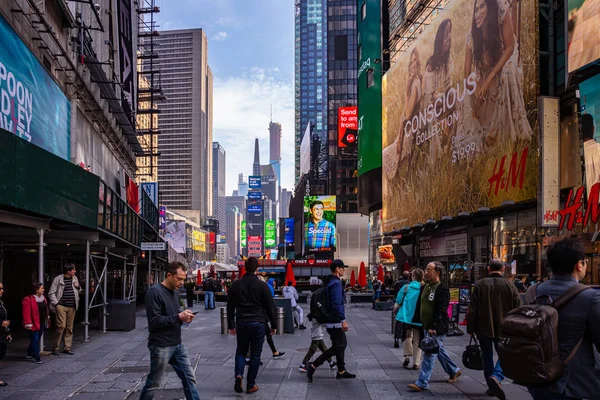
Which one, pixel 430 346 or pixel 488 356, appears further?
pixel 430 346

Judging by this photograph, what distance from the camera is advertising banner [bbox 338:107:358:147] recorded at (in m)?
91.6

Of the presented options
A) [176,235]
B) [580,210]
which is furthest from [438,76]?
[176,235]

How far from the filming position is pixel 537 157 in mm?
25016

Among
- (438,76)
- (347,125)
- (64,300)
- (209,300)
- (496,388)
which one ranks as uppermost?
(347,125)

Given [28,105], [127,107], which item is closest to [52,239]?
Result: [28,105]

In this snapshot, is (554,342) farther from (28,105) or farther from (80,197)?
(28,105)

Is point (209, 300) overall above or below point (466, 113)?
below

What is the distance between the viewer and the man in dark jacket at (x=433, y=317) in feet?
28.7

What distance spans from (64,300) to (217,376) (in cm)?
448

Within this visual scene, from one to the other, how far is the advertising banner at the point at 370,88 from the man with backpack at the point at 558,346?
5114 cm

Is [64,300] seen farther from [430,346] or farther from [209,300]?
[209,300]

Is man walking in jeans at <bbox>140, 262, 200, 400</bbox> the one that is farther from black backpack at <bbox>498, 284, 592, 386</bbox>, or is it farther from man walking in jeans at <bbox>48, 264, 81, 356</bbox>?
man walking in jeans at <bbox>48, 264, 81, 356</bbox>

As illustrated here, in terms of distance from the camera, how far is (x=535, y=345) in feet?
13.2

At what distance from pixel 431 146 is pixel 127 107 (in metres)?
17.7
